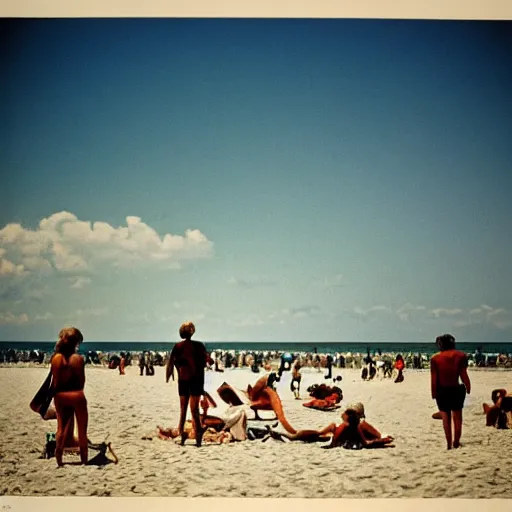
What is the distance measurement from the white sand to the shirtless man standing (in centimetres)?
5

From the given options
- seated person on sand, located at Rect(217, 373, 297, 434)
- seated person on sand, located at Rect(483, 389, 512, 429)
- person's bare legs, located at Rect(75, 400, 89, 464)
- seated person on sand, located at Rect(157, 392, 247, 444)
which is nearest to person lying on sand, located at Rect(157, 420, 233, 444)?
seated person on sand, located at Rect(157, 392, 247, 444)

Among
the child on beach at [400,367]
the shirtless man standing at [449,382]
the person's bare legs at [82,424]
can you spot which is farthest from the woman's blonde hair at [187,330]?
the shirtless man standing at [449,382]

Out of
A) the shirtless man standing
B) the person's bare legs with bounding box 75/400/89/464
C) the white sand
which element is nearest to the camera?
the white sand

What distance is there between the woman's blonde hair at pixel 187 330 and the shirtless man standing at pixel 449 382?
1659 millimetres

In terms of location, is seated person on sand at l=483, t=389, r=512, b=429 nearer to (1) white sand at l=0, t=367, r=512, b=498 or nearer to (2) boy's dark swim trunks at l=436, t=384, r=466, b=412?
(1) white sand at l=0, t=367, r=512, b=498

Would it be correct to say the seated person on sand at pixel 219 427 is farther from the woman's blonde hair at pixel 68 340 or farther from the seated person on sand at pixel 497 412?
the seated person on sand at pixel 497 412

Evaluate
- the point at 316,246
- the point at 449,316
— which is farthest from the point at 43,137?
the point at 449,316

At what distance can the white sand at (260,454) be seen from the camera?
15.5 feet

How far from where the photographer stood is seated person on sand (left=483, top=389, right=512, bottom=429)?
493 cm

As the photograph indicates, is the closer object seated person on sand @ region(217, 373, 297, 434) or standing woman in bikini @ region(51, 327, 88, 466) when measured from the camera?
standing woman in bikini @ region(51, 327, 88, 466)

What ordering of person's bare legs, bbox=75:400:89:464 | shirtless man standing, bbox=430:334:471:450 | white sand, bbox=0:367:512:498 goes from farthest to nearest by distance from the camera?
shirtless man standing, bbox=430:334:471:450
person's bare legs, bbox=75:400:89:464
white sand, bbox=0:367:512:498

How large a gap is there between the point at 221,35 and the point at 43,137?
1.46 meters

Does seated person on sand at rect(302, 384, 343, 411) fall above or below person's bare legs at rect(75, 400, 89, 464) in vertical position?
above

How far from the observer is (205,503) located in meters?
4.70
